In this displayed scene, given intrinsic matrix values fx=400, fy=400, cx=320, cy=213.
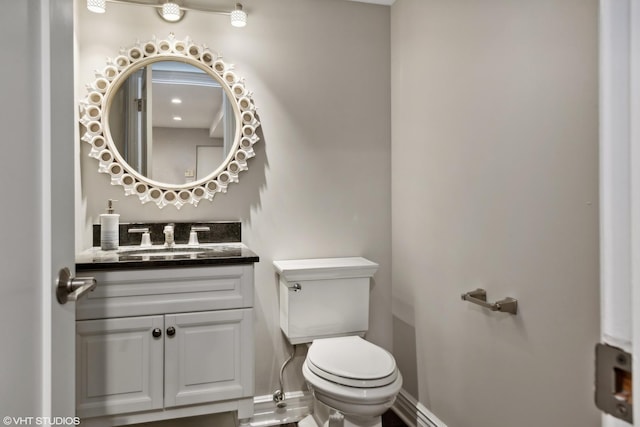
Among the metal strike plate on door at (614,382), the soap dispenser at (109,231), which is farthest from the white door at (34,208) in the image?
the soap dispenser at (109,231)

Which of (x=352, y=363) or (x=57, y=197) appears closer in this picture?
(x=57, y=197)

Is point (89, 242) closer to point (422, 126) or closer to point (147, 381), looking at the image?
point (147, 381)

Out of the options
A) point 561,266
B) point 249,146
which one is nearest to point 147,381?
point 249,146

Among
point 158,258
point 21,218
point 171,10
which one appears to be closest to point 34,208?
point 21,218

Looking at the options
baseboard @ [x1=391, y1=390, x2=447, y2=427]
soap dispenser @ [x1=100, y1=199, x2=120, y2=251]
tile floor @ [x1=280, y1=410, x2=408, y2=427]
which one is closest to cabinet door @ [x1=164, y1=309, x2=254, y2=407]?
soap dispenser @ [x1=100, y1=199, x2=120, y2=251]

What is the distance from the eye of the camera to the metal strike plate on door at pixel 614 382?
428 mm

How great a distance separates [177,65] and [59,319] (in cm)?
171

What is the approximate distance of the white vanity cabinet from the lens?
1626 millimetres

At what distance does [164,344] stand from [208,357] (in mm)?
195

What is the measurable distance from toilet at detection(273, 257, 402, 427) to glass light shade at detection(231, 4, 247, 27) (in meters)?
1.28

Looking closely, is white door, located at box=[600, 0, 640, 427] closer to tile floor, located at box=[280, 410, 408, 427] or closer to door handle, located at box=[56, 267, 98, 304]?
door handle, located at box=[56, 267, 98, 304]

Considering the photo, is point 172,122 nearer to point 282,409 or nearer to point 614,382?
point 282,409

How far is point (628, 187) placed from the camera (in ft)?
1.38

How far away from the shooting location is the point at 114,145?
202 cm
